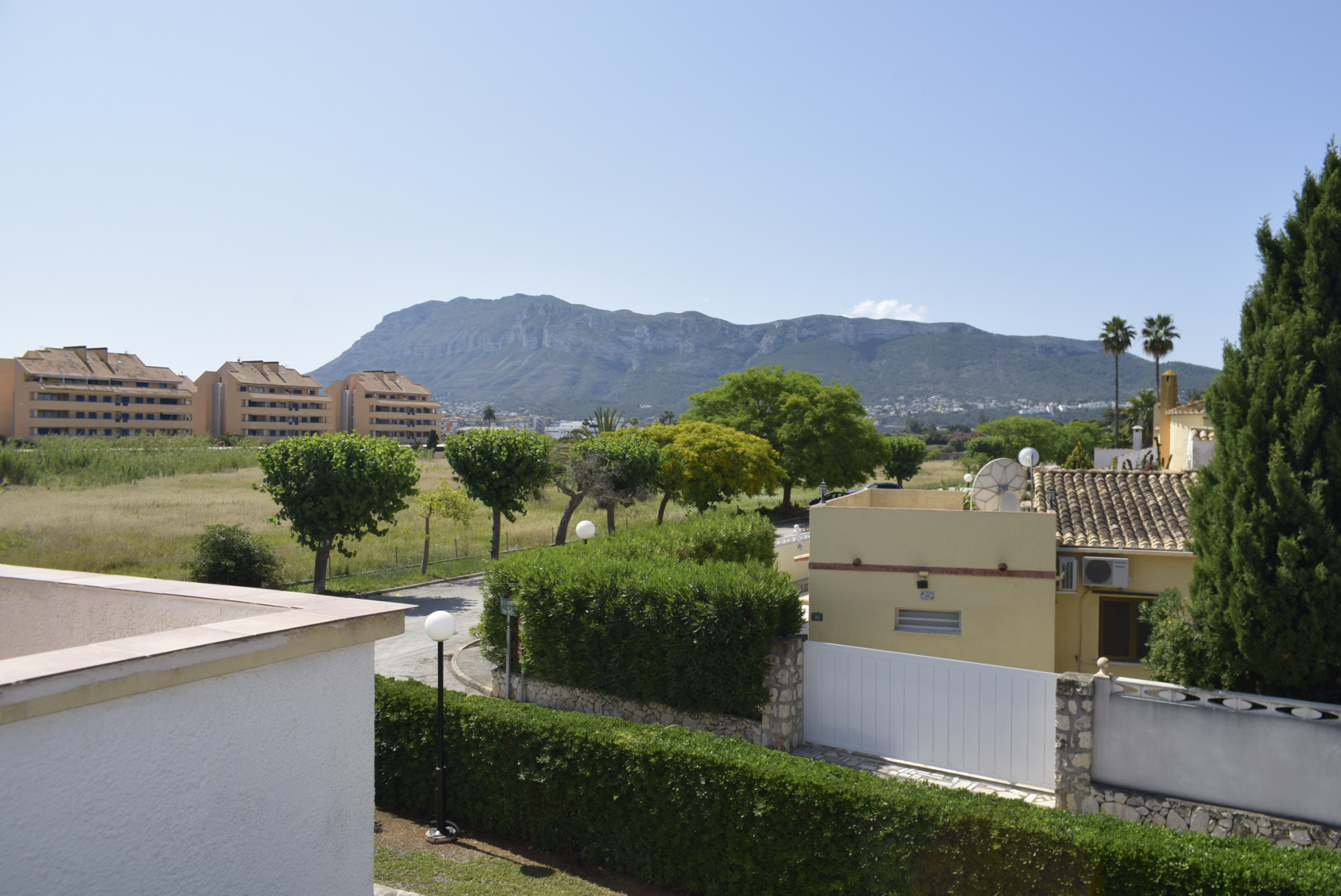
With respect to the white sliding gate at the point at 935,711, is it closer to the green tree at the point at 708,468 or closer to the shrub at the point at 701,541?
the shrub at the point at 701,541

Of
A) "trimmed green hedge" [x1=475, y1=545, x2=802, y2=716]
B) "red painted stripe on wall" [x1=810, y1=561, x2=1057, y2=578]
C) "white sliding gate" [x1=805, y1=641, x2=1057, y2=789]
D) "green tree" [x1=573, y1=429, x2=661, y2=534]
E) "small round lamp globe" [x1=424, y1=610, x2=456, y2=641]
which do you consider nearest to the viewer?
"small round lamp globe" [x1=424, y1=610, x2=456, y2=641]

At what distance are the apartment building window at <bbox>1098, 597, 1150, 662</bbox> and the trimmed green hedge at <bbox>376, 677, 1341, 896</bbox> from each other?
27.8ft

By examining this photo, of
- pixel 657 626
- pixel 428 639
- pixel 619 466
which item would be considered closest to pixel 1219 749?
pixel 657 626

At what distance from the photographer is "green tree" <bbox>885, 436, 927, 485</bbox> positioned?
225ft

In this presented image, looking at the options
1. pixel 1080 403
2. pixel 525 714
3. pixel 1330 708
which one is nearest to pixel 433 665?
pixel 525 714

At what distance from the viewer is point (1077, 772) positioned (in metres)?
9.17

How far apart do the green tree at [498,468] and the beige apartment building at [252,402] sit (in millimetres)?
82311

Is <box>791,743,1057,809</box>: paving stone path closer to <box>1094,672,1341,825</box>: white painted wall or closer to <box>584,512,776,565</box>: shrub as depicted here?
<box>1094,672,1341,825</box>: white painted wall

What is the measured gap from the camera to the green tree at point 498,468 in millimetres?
28797

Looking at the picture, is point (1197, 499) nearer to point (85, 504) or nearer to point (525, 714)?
point (525, 714)

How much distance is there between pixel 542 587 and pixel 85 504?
3684cm

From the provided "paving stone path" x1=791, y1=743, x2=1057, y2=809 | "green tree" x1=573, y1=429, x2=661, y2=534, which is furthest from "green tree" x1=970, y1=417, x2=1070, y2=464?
"paving stone path" x1=791, y1=743, x2=1057, y2=809

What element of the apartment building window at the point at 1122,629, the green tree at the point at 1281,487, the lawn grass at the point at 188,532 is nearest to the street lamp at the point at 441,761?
the lawn grass at the point at 188,532

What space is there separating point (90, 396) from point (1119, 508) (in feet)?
348
